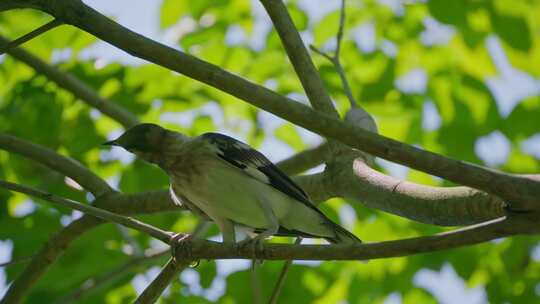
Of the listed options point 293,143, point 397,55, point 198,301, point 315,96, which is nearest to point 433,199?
point 315,96

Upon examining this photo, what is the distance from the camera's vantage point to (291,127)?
6.47 meters

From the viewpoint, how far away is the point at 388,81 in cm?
618

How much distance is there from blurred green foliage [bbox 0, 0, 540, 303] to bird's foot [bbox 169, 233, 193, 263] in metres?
1.40

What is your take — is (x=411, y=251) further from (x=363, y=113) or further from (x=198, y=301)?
(x=198, y=301)

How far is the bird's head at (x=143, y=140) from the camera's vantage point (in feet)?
16.6

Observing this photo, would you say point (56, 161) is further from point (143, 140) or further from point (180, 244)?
point (180, 244)

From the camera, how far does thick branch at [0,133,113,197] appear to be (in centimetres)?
467

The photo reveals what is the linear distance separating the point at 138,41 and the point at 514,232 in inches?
64.8

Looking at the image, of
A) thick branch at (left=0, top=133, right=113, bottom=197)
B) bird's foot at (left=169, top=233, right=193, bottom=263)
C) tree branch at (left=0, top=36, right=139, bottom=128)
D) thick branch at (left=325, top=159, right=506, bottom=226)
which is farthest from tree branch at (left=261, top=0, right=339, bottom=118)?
tree branch at (left=0, top=36, right=139, bottom=128)

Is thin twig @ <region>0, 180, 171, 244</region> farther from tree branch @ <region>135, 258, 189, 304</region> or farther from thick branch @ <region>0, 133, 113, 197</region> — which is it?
thick branch @ <region>0, 133, 113, 197</region>

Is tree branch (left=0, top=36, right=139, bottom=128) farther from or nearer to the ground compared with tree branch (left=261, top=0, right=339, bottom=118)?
farther from the ground

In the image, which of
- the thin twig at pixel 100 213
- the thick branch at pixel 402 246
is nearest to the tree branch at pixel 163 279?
the thin twig at pixel 100 213

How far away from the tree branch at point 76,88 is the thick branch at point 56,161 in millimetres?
1114

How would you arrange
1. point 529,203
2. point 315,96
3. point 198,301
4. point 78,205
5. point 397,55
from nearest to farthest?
point 529,203
point 78,205
point 315,96
point 198,301
point 397,55
